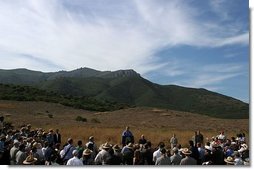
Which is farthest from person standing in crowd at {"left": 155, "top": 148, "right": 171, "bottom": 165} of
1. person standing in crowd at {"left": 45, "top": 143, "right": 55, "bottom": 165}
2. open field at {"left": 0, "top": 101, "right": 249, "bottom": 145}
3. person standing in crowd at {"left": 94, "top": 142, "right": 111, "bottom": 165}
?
open field at {"left": 0, "top": 101, "right": 249, "bottom": 145}

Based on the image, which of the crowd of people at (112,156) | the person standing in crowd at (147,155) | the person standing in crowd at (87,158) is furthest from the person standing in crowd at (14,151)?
the person standing in crowd at (147,155)

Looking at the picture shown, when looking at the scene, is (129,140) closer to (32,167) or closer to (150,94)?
(32,167)

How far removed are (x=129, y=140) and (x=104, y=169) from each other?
5628mm

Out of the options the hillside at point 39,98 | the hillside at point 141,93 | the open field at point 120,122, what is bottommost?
the open field at point 120,122

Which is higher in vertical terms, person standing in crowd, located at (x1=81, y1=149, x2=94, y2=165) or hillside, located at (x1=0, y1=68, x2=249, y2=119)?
hillside, located at (x1=0, y1=68, x2=249, y2=119)

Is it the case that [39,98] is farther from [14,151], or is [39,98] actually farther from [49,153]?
[14,151]

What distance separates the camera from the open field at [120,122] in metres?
25.2

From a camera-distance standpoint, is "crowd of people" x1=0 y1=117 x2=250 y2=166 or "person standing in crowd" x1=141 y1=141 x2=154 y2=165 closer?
"crowd of people" x1=0 y1=117 x2=250 y2=166

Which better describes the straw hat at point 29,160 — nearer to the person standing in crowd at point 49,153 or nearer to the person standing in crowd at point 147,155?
the person standing in crowd at point 49,153

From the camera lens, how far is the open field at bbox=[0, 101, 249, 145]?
25.2 meters

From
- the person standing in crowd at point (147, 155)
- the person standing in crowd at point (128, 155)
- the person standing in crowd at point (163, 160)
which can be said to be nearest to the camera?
the person standing in crowd at point (163, 160)

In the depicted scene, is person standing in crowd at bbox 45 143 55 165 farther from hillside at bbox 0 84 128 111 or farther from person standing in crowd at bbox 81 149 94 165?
hillside at bbox 0 84 128 111

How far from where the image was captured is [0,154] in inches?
411

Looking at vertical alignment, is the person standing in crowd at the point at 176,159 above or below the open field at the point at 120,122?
below
